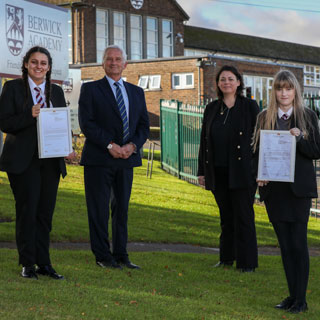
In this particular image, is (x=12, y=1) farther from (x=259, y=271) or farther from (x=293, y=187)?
(x=293, y=187)

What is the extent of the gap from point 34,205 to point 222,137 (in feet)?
7.03

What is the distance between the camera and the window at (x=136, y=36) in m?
48.7

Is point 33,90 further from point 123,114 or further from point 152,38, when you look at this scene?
point 152,38

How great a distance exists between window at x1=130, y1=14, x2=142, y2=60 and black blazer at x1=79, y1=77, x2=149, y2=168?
41.9 metres

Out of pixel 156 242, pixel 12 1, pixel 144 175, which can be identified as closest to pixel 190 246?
pixel 156 242

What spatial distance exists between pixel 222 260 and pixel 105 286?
192cm

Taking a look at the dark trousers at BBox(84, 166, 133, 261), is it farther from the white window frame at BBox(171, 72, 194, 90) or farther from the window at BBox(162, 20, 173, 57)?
the window at BBox(162, 20, 173, 57)

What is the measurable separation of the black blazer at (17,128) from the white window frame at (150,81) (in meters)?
35.0

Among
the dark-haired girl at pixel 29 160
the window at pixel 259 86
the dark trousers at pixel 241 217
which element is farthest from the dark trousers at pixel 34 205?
the window at pixel 259 86

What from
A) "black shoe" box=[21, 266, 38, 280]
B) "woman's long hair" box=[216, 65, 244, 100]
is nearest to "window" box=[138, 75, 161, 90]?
"woman's long hair" box=[216, 65, 244, 100]

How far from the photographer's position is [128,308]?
5477 mm

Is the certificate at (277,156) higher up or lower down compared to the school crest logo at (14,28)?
lower down

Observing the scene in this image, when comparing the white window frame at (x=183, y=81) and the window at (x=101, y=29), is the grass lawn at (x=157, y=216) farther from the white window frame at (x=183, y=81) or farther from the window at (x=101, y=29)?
the window at (x=101, y=29)

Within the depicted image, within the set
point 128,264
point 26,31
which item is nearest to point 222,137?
point 128,264
